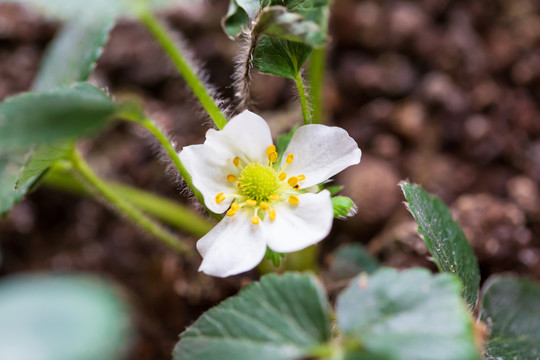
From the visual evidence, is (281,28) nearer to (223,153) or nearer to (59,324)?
(223,153)

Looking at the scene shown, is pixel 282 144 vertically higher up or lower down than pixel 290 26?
lower down

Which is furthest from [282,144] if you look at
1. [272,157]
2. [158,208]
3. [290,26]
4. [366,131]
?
[366,131]

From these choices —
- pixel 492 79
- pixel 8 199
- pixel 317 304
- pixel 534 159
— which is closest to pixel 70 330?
pixel 8 199

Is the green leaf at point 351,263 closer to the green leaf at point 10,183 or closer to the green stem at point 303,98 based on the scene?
the green stem at point 303,98

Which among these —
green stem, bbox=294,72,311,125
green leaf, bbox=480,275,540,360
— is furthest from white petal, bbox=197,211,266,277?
green leaf, bbox=480,275,540,360

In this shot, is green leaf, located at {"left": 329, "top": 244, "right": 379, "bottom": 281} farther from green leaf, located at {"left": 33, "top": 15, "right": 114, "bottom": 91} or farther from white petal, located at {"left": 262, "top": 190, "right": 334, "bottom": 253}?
green leaf, located at {"left": 33, "top": 15, "right": 114, "bottom": 91}

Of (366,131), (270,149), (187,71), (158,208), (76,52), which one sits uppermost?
(76,52)

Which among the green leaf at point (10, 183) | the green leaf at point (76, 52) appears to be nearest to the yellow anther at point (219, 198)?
the green leaf at point (10, 183)
